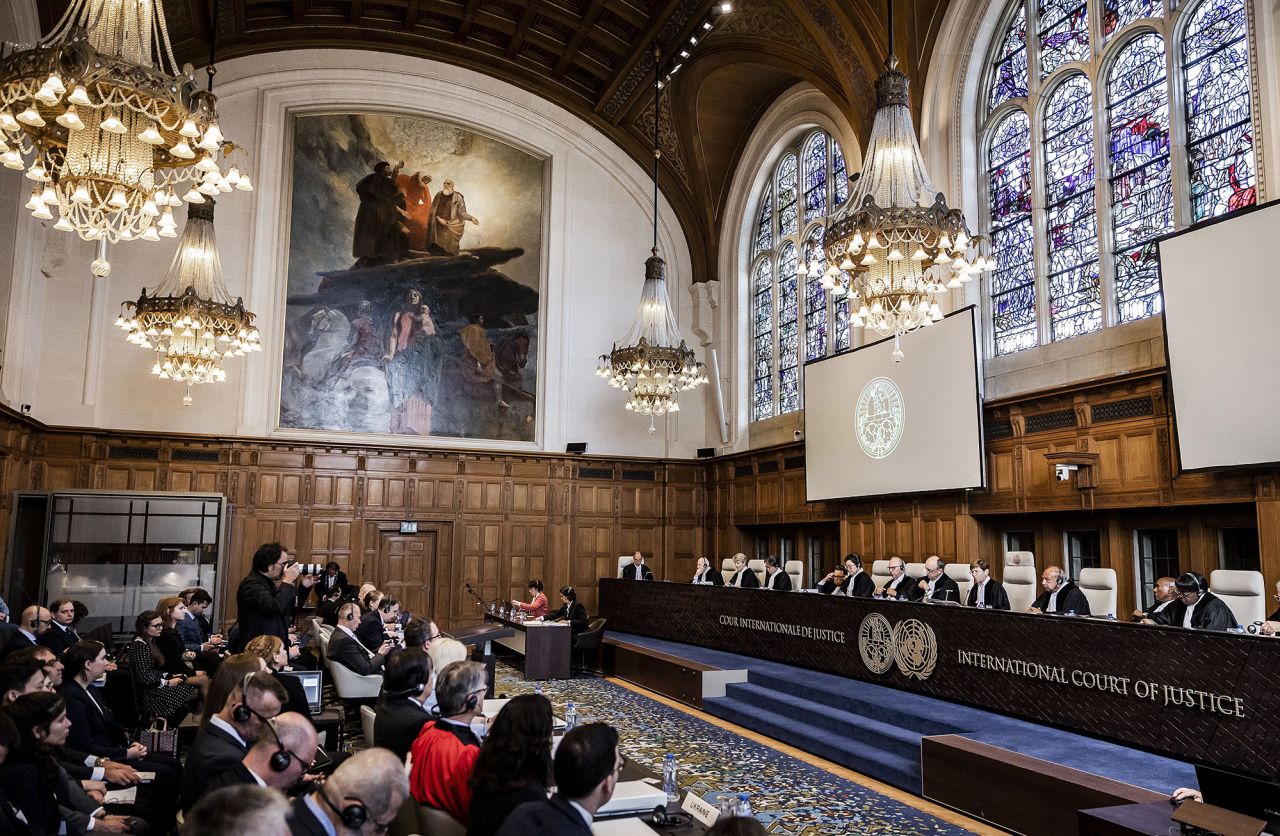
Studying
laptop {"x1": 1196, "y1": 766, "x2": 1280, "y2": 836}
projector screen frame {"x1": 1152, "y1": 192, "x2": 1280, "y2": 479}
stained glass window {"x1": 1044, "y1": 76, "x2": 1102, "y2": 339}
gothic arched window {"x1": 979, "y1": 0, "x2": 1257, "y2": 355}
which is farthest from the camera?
stained glass window {"x1": 1044, "y1": 76, "x2": 1102, "y2": 339}

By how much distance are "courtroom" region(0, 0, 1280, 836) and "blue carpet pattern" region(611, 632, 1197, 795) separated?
6cm

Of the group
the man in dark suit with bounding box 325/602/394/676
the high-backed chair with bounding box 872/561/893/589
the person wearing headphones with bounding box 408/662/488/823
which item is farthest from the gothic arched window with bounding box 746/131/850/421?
the person wearing headphones with bounding box 408/662/488/823

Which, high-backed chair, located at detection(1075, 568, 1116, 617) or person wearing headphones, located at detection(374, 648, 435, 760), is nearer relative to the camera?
person wearing headphones, located at detection(374, 648, 435, 760)

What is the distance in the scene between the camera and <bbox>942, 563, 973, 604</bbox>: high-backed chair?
9.78m

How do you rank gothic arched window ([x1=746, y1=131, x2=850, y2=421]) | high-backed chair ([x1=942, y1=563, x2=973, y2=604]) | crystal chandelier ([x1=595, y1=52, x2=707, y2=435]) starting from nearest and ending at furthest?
high-backed chair ([x1=942, y1=563, x2=973, y2=604]) → crystal chandelier ([x1=595, y1=52, x2=707, y2=435]) → gothic arched window ([x1=746, y1=131, x2=850, y2=421])

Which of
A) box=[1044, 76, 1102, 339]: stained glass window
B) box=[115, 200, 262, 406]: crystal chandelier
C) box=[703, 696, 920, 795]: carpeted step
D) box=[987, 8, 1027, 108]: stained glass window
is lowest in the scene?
box=[703, 696, 920, 795]: carpeted step

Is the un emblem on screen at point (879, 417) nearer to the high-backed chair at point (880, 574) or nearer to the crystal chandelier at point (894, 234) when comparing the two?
the high-backed chair at point (880, 574)

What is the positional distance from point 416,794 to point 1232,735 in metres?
4.54

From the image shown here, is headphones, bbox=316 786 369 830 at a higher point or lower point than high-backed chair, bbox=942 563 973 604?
lower

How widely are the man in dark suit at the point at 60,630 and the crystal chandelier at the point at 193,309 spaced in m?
3.76

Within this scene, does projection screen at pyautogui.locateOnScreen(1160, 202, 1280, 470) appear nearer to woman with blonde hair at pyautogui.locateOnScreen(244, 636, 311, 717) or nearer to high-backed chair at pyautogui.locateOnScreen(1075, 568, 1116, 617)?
high-backed chair at pyautogui.locateOnScreen(1075, 568, 1116, 617)

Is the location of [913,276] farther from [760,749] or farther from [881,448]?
[881,448]

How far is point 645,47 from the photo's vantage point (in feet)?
48.7

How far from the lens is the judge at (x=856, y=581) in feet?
33.7
